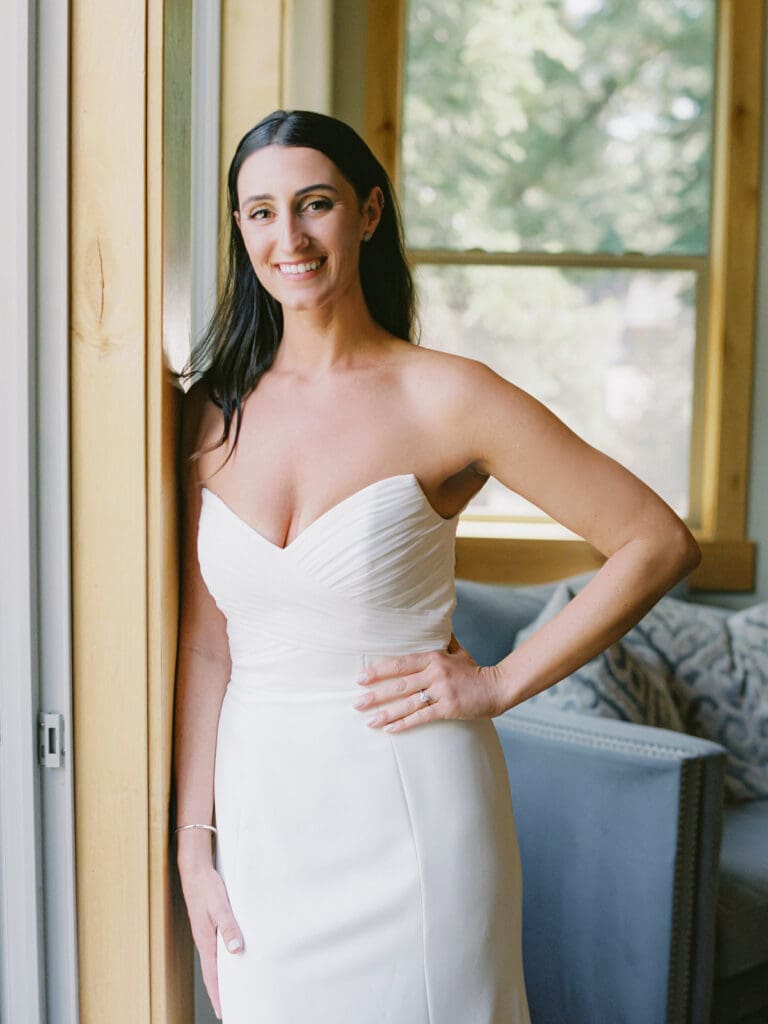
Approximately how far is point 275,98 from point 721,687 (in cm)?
185

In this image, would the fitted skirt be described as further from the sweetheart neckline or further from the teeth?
the teeth

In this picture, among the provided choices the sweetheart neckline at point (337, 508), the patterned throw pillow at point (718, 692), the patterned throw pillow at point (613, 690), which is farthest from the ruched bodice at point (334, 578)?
the patterned throw pillow at point (718, 692)

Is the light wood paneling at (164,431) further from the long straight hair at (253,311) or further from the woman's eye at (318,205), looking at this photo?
the woman's eye at (318,205)

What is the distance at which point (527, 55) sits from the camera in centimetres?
354

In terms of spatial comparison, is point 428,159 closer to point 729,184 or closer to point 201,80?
point 729,184

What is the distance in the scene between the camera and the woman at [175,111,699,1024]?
1.33 meters

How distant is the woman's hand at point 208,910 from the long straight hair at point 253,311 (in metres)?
0.53

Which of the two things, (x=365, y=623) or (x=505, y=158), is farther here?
(x=505, y=158)

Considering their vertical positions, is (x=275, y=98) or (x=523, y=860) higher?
(x=275, y=98)

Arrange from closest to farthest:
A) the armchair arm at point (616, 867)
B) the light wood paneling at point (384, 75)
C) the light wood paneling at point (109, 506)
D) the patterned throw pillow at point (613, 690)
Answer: the light wood paneling at point (109, 506)
the armchair arm at point (616, 867)
the patterned throw pillow at point (613, 690)
the light wood paneling at point (384, 75)

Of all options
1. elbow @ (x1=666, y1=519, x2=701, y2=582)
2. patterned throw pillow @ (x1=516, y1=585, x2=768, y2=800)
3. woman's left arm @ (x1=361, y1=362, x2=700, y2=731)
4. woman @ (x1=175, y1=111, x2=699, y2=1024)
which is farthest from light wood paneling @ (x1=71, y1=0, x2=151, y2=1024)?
patterned throw pillow @ (x1=516, y1=585, x2=768, y2=800)

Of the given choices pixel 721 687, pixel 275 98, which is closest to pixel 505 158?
pixel 275 98

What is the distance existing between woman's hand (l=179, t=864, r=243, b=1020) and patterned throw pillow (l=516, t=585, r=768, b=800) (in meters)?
1.43

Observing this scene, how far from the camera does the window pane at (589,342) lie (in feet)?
11.8
